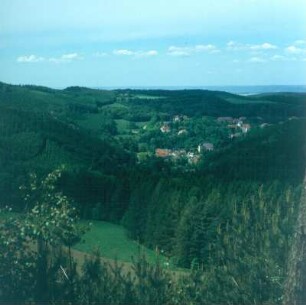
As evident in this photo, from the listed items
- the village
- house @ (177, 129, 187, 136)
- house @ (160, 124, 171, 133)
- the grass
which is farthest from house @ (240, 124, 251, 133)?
the grass

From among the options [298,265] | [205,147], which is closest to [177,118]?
[205,147]

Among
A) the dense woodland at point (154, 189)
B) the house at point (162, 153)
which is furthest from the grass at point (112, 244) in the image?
the house at point (162, 153)

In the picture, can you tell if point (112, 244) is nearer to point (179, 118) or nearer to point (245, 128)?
point (179, 118)

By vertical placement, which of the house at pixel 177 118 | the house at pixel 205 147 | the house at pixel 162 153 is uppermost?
the house at pixel 177 118

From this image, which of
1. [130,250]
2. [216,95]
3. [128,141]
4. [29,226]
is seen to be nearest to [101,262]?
[130,250]

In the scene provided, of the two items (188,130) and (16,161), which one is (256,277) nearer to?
(188,130)

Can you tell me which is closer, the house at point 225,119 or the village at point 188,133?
the village at point 188,133

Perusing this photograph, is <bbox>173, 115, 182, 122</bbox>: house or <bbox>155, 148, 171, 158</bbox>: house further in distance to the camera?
<bbox>173, 115, 182, 122</bbox>: house

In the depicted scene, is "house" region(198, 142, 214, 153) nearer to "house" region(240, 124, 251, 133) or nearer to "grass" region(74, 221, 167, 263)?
"house" region(240, 124, 251, 133)

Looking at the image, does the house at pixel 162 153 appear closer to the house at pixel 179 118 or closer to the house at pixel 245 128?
the house at pixel 179 118
